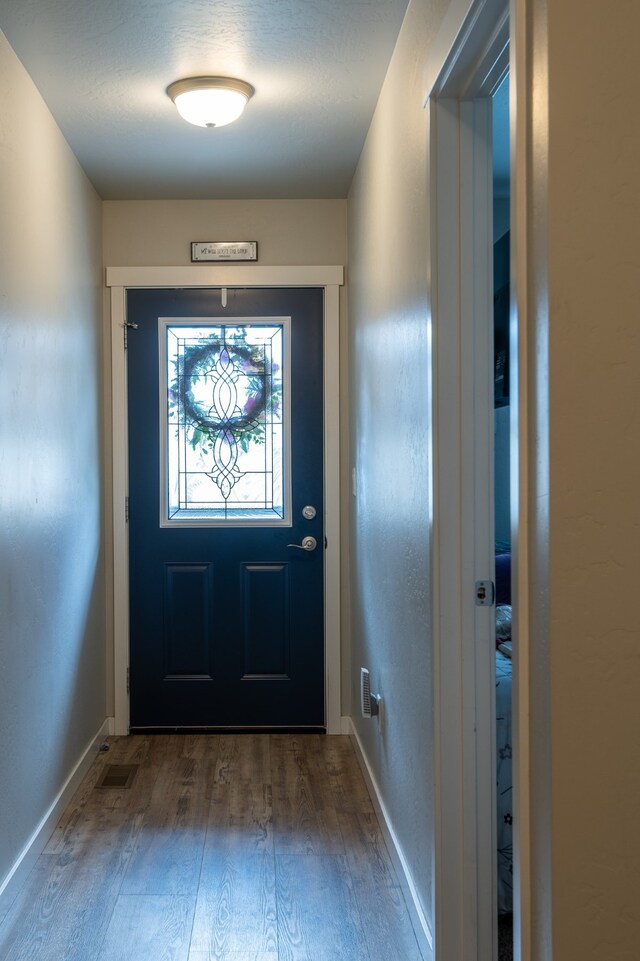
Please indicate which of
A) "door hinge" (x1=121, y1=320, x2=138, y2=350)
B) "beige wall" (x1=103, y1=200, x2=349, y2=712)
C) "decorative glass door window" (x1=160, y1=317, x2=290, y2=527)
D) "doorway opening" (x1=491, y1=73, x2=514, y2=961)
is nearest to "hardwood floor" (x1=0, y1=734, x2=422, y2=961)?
"doorway opening" (x1=491, y1=73, x2=514, y2=961)

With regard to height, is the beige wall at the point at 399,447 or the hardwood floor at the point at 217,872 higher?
the beige wall at the point at 399,447

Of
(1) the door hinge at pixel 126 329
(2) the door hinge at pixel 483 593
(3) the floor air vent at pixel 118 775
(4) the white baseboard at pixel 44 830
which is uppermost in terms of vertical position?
(1) the door hinge at pixel 126 329

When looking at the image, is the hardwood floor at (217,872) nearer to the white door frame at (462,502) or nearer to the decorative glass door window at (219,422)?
the white door frame at (462,502)

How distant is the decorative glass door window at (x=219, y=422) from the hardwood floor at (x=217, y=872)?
3.71ft

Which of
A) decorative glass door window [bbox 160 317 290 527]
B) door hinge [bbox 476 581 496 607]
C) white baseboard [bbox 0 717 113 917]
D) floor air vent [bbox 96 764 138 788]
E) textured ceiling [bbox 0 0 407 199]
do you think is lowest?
floor air vent [bbox 96 764 138 788]

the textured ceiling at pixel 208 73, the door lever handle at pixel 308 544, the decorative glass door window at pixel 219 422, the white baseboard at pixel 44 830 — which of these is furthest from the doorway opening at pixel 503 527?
the white baseboard at pixel 44 830

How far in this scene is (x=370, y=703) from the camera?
3090 millimetres

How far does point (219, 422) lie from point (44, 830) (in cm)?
191

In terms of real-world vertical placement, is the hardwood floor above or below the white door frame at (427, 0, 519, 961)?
below

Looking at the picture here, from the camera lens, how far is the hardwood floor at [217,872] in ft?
7.28

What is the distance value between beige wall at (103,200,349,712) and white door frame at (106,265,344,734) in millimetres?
44

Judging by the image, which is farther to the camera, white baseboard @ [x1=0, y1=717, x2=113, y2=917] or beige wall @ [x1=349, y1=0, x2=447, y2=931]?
white baseboard @ [x1=0, y1=717, x2=113, y2=917]

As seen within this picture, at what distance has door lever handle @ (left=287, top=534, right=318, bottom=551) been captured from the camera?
4008mm

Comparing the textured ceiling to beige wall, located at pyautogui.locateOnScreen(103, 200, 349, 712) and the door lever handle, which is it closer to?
beige wall, located at pyautogui.locateOnScreen(103, 200, 349, 712)
